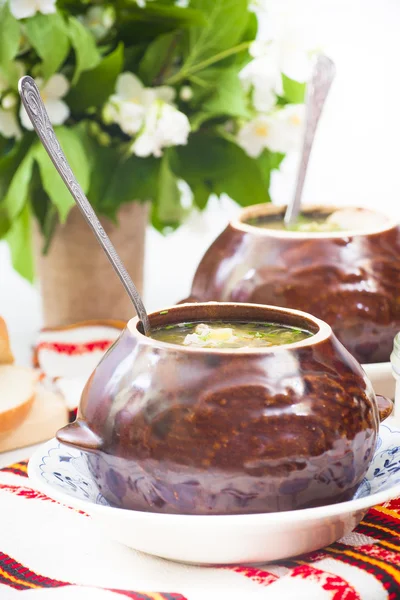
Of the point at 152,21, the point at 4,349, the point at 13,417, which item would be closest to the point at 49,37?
the point at 152,21

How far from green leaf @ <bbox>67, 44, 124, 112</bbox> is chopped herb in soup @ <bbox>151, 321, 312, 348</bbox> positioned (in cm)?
57

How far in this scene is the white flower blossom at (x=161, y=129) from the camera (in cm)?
114

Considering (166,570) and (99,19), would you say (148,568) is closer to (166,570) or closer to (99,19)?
(166,570)

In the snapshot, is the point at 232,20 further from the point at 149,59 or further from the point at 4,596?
the point at 4,596

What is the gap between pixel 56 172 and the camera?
1.15m

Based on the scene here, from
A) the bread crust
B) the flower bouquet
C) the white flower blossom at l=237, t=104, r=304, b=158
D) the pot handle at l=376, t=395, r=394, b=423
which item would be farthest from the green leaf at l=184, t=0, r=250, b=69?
the pot handle at l=376, t=395, r=394, b=423

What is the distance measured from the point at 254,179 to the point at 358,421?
28.1 inches

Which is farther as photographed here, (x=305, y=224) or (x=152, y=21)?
(x=152, y=21)

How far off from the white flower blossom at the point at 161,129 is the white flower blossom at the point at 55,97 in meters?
0.10

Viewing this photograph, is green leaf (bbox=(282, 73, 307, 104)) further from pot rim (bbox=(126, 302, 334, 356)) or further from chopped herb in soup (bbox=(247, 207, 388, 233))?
pot rim (bbox=(126, 302, 334, 356))

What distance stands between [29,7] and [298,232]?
470mm

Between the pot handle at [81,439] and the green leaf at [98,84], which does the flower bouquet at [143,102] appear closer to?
the green leaf at [98,84]

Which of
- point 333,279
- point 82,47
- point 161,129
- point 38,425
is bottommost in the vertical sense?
point 38,425

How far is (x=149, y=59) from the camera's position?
122 cm
